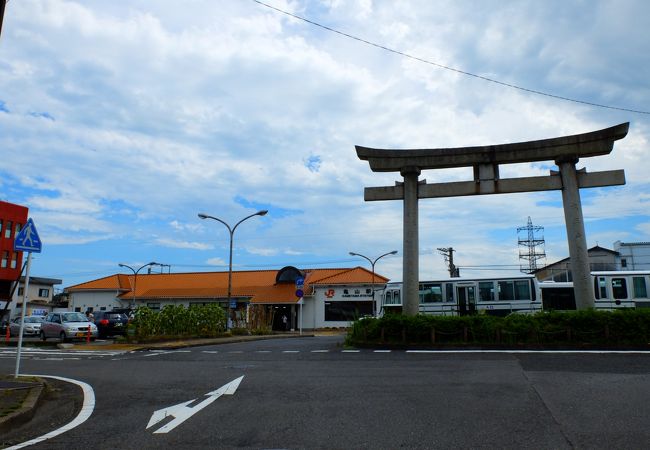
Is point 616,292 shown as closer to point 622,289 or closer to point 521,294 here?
point 622,289

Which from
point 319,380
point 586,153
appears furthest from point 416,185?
point 319,380

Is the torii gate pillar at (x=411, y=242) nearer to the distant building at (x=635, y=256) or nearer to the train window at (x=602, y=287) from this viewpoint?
the train window at (x=602, y=287)

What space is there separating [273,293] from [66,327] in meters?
21.5

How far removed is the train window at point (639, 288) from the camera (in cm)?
2255

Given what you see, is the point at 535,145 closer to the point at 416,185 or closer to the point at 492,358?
the point at 416,185

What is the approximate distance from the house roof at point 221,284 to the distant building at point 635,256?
29.0 meters

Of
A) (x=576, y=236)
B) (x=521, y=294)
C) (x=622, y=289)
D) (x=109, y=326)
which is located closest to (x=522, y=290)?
(x=521, y=294)

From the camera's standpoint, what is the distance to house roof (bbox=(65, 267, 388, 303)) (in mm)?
43562

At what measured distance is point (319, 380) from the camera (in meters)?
9.23

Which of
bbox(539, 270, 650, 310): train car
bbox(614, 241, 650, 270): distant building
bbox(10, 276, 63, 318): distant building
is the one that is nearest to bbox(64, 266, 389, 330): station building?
bbox(10, 276, 63, 318): distant building

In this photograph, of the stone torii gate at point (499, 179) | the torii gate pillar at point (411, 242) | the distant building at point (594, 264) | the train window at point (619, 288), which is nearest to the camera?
the stone torii gate at point (499, 179)

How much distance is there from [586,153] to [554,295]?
32.3ft

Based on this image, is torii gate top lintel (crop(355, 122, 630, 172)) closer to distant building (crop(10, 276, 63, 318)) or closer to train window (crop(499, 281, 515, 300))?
train window (crop(499, 281, 515, 300))

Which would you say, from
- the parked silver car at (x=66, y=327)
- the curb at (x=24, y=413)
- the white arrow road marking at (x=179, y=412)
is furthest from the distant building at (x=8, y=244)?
the white arrow road marking at (x=179, y=412)
